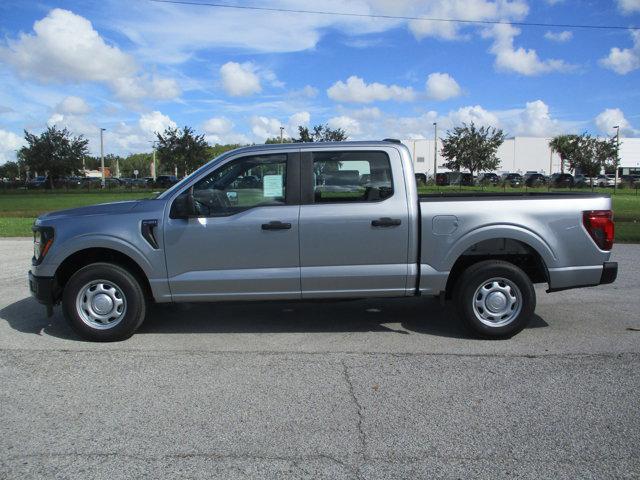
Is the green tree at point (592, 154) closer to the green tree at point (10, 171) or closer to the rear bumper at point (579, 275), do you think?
the rear bumper at point (579, 275)

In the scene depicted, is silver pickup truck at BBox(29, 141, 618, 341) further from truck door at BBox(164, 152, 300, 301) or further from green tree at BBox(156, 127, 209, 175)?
green tree at BBox(156, 127, 209, 175)

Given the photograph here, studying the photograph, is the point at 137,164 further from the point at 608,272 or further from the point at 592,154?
the point at 608,272

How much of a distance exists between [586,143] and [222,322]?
A: 5678 centimetres

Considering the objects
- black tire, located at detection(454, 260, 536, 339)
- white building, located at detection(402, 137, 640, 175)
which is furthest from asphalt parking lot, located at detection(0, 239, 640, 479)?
white building, located at detection(402, 137, 640, 175)

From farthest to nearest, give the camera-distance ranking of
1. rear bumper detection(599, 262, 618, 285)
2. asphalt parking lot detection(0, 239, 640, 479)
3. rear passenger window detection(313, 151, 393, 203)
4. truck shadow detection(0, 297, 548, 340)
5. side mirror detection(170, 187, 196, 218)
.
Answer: truck shadow detection(0, 297, 548, 340)
rear bumper detection(599, 262, 618, 285)
rear passenger window detection(313, 151, 393, 203)
side mirror detection(170, 187, 196, 218)
asphalt parking lot detection(0, 239, 640, 479)

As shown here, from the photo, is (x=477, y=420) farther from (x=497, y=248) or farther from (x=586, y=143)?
(x=586, y=143)

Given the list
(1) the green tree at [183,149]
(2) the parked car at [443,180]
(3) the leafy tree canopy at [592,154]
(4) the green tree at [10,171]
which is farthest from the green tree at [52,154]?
(4) the green tree at [10,171]

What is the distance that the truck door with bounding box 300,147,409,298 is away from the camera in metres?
5.26

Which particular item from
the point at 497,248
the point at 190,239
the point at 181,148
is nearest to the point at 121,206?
the point at 190,239

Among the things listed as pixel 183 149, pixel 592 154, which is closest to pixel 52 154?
pixel 183 149

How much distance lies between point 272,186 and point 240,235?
1.87 ft

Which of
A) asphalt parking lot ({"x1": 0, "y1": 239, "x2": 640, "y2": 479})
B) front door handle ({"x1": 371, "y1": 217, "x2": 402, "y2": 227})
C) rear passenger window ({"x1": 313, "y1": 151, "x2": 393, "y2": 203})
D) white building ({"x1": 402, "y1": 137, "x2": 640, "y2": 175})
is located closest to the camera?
asphalt parking lot ({"x1": 0, "y1": 239, "x2": 640, "y2": 479})

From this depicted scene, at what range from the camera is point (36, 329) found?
5.98m

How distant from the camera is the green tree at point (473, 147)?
53.3 meters
